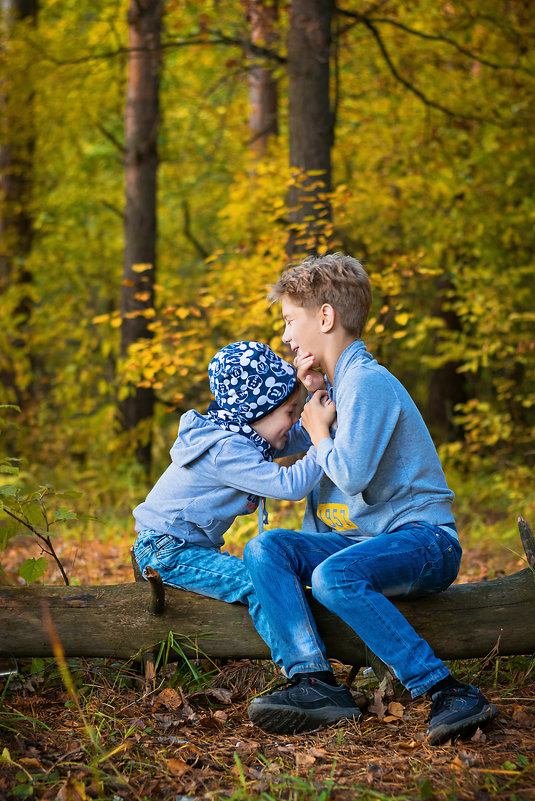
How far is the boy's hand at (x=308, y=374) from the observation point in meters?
3.10

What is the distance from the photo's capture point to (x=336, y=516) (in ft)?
10.2

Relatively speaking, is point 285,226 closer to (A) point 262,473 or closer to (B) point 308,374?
(B) point 308,374

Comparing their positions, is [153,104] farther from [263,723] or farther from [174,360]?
[263,723]

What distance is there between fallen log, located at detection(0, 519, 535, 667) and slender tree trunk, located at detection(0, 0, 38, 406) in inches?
278

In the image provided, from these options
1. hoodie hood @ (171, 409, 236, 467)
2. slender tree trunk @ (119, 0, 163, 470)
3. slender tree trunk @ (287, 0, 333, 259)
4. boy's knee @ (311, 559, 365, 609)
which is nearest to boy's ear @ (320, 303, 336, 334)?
hoodie hood @ (171, 409, 236, 467)

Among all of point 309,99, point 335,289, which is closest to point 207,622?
point 335,289

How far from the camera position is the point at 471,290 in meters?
→ 8.32

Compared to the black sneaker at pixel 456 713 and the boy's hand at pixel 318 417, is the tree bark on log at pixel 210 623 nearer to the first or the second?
the black sneaker at pixel 456 713

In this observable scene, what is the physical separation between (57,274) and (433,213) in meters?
6.01

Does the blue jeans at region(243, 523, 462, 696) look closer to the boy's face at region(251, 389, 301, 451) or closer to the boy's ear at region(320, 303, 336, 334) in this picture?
the boy's face at region(251, 389, 301, 451)

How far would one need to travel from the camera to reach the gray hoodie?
2.94 m

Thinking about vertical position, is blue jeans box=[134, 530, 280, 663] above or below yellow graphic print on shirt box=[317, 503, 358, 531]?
below

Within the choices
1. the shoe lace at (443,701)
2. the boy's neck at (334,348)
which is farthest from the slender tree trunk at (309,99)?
the shoe lace at (443,701)

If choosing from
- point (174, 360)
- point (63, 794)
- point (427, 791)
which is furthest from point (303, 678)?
point (174, 360)
